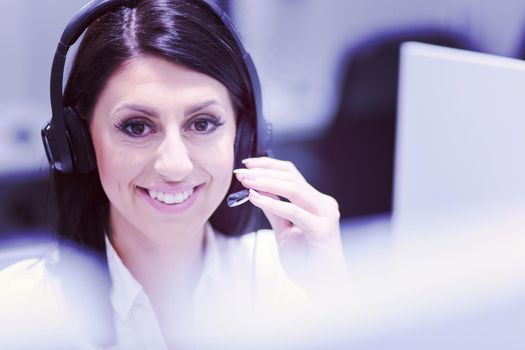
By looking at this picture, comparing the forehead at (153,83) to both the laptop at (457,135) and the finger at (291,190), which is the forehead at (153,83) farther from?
the laptop at (457,135)

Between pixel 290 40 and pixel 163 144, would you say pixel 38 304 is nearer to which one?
pixel 163 144

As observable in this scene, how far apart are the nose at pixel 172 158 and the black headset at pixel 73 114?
11 centimetres

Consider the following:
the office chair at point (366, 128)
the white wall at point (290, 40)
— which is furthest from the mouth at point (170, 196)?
the office chair at point (366, 128)

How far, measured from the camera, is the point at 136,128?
2.52 feet

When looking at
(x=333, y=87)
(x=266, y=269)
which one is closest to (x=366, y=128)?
(x=333, y=87)

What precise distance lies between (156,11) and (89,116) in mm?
168

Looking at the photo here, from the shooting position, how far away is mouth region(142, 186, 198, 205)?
81 centimetres

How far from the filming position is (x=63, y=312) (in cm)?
84

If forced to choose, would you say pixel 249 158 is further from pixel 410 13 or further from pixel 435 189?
pixel 410 13

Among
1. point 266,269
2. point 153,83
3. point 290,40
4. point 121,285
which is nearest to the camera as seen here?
point 153,83

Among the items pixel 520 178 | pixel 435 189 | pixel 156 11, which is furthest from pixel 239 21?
pixel 520 178

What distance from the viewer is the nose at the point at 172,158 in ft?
2.49

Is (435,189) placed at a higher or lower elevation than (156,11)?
lower

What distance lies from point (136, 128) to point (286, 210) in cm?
23
